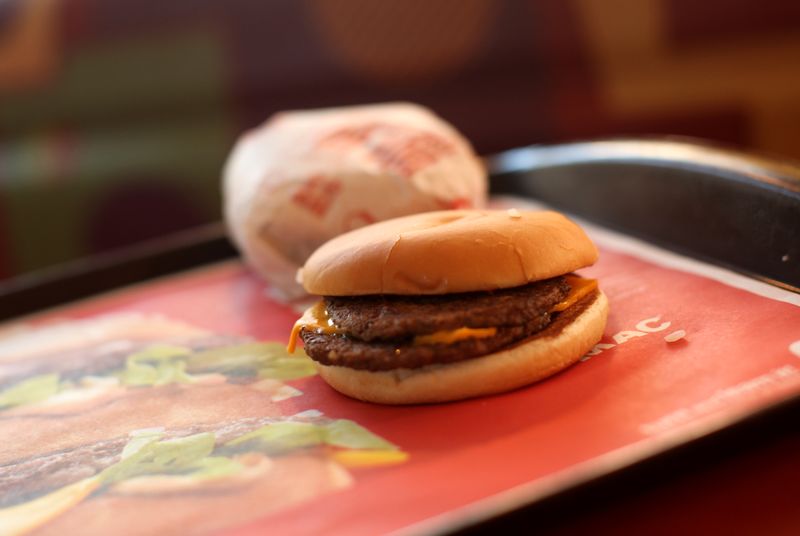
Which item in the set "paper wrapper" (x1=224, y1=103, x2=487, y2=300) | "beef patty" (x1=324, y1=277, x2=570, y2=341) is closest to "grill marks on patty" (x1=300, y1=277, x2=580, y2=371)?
"beef patty" (x1=324, y1=277, x2=570, y2=341)

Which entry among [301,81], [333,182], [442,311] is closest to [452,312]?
[442,311]

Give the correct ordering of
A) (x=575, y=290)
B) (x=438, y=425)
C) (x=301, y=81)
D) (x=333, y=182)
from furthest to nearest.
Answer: (x=301, y=81), (x=333, y=182), (x=575, y=290), (x=438, y=425)

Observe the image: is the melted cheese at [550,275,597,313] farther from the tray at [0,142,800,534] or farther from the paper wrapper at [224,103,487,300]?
the paper wrapper at [224,103,487,300]

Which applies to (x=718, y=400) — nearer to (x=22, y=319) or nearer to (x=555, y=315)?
(x=555, y=315)

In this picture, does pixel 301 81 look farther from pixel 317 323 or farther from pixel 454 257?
pixel 454 257

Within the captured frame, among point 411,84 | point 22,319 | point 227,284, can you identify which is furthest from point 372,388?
point 411,84

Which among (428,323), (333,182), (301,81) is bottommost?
(428,323)

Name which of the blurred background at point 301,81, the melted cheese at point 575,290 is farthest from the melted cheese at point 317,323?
the blurred background at point 301,81
